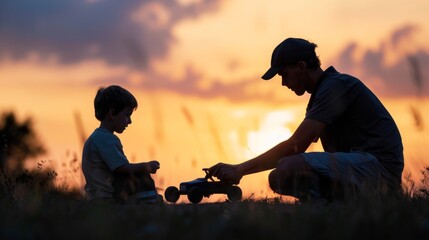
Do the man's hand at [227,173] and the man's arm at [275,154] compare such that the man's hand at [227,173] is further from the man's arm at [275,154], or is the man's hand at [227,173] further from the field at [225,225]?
the field at [225,225]

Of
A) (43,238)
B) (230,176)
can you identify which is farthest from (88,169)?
(43,238)

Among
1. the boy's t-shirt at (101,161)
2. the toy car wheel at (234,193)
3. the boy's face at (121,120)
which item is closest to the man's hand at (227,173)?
the toy car wheel at (234,193)

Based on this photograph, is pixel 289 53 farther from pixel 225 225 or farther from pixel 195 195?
pixel 225 225

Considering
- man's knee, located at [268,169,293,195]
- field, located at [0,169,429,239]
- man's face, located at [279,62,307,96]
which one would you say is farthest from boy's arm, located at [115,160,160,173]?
field, located at [0,169,429,239]

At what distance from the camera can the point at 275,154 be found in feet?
24.6

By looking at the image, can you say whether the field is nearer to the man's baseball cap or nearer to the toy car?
the man's baseball cap

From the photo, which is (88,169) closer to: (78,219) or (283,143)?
(283,143)

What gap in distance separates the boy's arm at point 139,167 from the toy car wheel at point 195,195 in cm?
63

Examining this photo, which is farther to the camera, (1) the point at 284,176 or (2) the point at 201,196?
(2) the point at 201,196

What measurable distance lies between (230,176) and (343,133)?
130 cm

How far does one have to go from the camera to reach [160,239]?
3.48m

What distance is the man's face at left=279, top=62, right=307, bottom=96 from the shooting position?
25.4 feet

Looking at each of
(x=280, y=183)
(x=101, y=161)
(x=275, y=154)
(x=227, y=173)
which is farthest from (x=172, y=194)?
(x=280, y=183)

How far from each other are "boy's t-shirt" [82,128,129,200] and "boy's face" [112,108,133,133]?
210mm
